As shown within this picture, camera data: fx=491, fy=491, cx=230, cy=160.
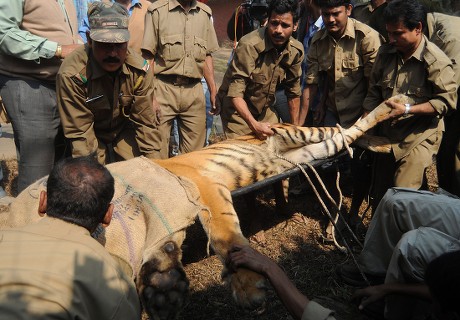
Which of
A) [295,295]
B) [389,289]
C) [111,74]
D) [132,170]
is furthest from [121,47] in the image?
[389,289]

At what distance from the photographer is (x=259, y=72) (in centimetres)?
456

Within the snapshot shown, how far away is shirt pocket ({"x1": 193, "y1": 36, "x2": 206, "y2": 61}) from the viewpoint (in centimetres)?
493

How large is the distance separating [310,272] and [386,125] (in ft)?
4.71

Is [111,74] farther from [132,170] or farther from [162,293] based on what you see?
[162,293]

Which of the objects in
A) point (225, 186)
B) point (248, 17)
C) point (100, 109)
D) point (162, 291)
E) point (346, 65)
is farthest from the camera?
point (248, 17)

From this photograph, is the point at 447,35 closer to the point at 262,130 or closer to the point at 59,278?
the point at 262,130

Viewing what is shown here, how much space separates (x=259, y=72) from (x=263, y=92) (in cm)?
21

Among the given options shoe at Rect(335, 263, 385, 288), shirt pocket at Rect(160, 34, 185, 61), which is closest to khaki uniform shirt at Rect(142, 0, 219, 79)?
shirt pocket at Rect(160, 34, 185, 61)

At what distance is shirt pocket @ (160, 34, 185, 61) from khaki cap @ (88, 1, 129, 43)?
3.55ft

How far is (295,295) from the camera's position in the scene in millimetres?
2340

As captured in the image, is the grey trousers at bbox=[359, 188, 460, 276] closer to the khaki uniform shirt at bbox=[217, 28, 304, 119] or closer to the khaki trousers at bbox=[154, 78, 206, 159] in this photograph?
the khaki uniform shirt at bbox=[217, 28, 304, 119]

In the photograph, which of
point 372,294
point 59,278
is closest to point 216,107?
point 372,294

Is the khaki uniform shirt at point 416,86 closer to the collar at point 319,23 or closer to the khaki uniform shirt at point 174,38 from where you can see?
the collar at point 319,23

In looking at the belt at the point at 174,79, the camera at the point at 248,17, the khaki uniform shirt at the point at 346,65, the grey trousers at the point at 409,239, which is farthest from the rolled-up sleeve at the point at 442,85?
the camera at the point at 248,17
